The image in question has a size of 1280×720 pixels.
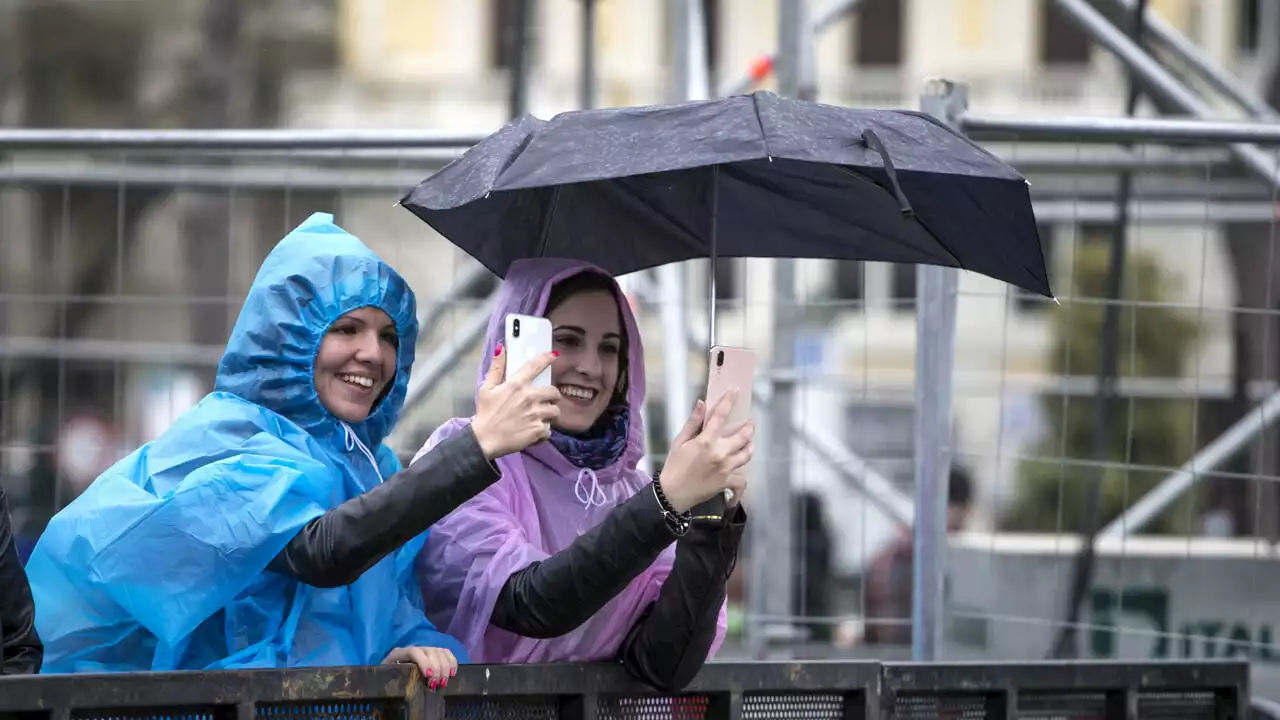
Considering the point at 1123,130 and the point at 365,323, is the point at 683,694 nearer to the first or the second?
the point at 365,323

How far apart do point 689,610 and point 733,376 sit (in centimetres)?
42

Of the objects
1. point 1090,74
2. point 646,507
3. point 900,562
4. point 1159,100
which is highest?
point 1090,74

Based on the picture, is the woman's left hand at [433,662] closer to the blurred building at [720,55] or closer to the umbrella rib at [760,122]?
the umbrella rib at [760,122]

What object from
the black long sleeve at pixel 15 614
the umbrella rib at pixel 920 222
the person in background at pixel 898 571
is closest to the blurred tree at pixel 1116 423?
the person in background at pixel 898 571

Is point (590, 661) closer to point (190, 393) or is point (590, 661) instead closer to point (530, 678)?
point (530, 678)

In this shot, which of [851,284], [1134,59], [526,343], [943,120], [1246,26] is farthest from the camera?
[1246,26]

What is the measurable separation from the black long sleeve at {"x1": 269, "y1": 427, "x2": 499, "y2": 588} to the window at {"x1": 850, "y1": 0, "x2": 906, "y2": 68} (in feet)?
90.2

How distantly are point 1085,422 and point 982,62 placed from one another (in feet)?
69.9

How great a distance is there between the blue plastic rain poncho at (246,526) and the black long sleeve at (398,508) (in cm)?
12

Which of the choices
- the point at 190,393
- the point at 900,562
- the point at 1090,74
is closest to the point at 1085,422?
the point at 900,562

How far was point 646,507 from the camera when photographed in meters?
3.16

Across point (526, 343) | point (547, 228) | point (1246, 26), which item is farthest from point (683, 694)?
Result: point (1246, 26)

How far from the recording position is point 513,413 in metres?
3.06

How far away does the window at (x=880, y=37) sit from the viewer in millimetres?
29875
